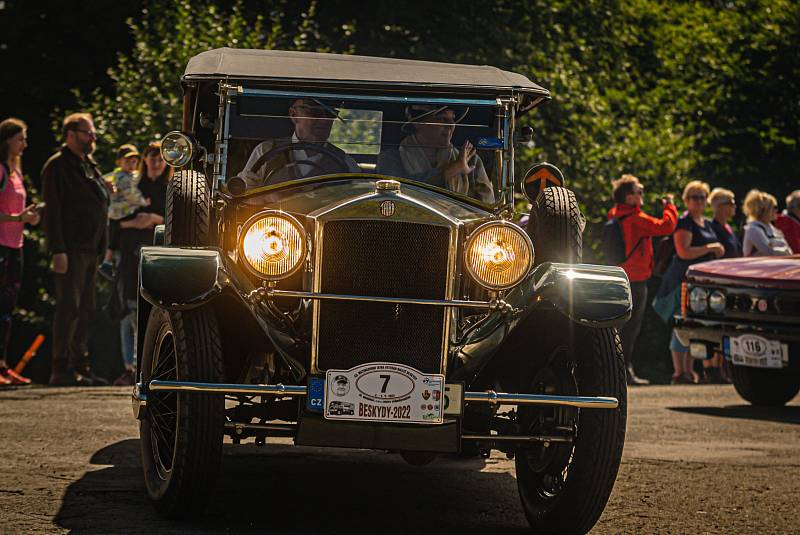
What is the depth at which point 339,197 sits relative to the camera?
657 centimetres

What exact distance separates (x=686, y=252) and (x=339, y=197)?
8339 millimetres

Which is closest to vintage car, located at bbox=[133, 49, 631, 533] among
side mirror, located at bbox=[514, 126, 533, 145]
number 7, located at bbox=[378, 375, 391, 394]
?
number 7, located at bbox=[378, 375, 391, 394]

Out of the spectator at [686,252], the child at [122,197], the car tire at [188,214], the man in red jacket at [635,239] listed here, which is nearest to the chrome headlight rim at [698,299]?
the man in red jacket at [635,239]

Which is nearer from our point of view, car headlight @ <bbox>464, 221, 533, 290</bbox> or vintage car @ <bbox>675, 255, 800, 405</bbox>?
car headlight @ <bbox>464, 221, 533, 290</bbox>

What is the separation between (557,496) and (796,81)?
19493 mm

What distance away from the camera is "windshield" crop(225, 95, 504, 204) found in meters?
7.34

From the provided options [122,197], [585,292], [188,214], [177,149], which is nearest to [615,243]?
[122,197]

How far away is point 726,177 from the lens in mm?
24891

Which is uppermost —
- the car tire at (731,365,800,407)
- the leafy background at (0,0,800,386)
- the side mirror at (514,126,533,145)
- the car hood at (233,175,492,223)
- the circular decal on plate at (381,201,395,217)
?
the leafy background at (0,0,800,386)

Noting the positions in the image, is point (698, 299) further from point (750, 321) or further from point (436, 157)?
point (436, 157)

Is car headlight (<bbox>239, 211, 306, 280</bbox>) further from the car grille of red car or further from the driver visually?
the driver

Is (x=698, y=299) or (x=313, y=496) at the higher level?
(x=698, y=299)

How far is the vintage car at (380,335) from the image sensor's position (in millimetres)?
6016

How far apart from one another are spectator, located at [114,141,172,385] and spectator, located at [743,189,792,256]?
5.51m
